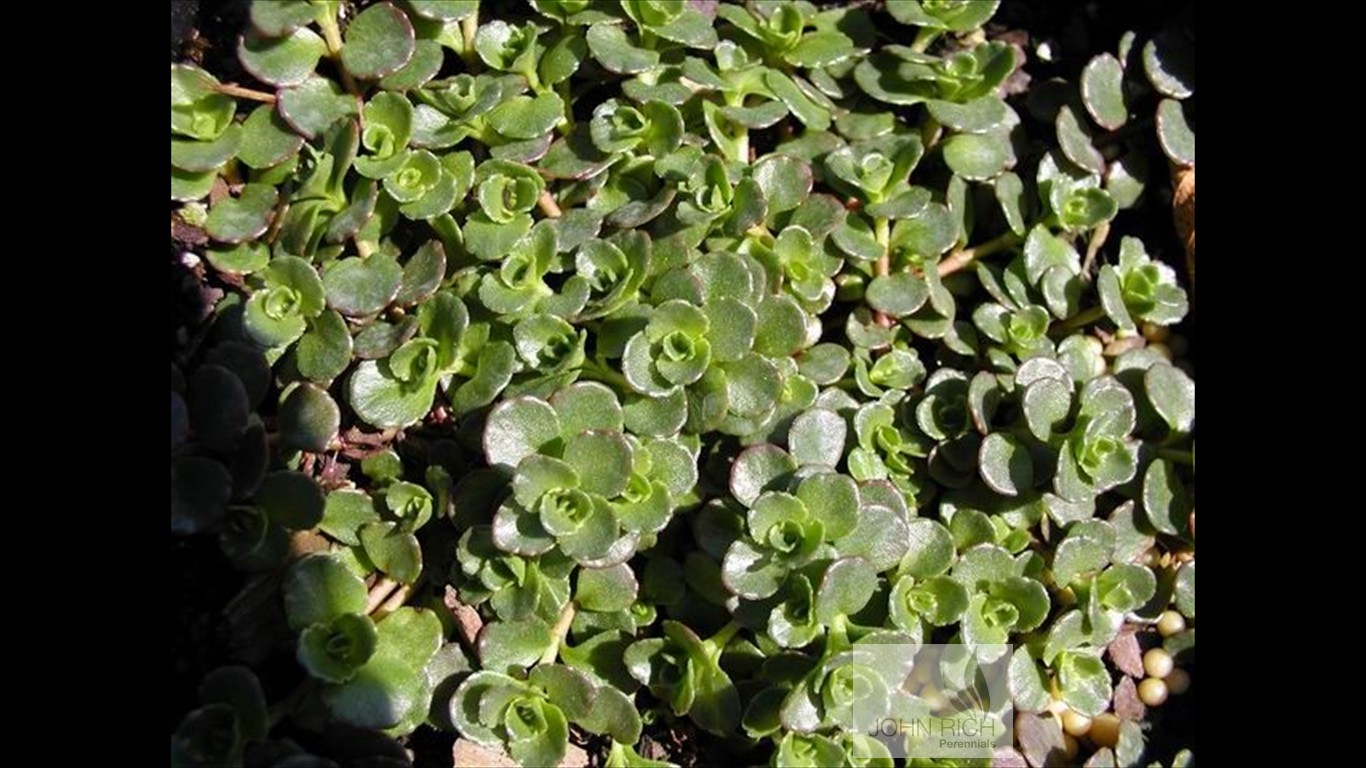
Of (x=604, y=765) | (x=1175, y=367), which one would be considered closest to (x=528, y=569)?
(x=604, y=765)

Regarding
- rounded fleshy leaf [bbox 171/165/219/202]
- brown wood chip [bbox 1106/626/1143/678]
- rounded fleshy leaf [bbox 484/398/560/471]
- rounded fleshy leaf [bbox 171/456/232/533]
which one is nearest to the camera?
rounded fleshy leaf [bbox 171/456/232/533]

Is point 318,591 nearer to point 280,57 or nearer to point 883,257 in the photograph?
point 280,57

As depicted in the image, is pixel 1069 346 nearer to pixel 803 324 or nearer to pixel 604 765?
Result: pixel 803 324

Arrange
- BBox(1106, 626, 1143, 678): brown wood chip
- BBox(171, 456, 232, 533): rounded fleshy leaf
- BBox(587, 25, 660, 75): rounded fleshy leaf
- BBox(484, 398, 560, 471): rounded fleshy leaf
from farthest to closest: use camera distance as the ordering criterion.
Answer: BBox(1106, 626, 1143, 678): brown wood chip
BBox(587, 25, 660, 75): rounded fleshy leaf
BBox(484, 398, 560, 471): rounded fleshy leaf
BBox(171, 456, 232, 533): rounded fleshy leaf

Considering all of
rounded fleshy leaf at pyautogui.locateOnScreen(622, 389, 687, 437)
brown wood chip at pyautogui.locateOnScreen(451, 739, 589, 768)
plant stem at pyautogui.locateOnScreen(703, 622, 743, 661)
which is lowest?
brown wood chip at pyautogui.locateOnScreen(451, 739, 589, 768)

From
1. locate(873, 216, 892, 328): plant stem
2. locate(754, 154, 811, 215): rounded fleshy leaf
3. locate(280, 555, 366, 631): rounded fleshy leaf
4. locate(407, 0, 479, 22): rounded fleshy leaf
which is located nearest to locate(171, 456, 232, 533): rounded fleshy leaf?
locate(280, 555, 366, 631): rounded fleshy leaf

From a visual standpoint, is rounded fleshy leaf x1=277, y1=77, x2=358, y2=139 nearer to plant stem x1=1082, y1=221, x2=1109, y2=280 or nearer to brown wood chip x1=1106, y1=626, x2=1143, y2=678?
plant stem x1=1082, y1=221, x2=1109, y2=280
